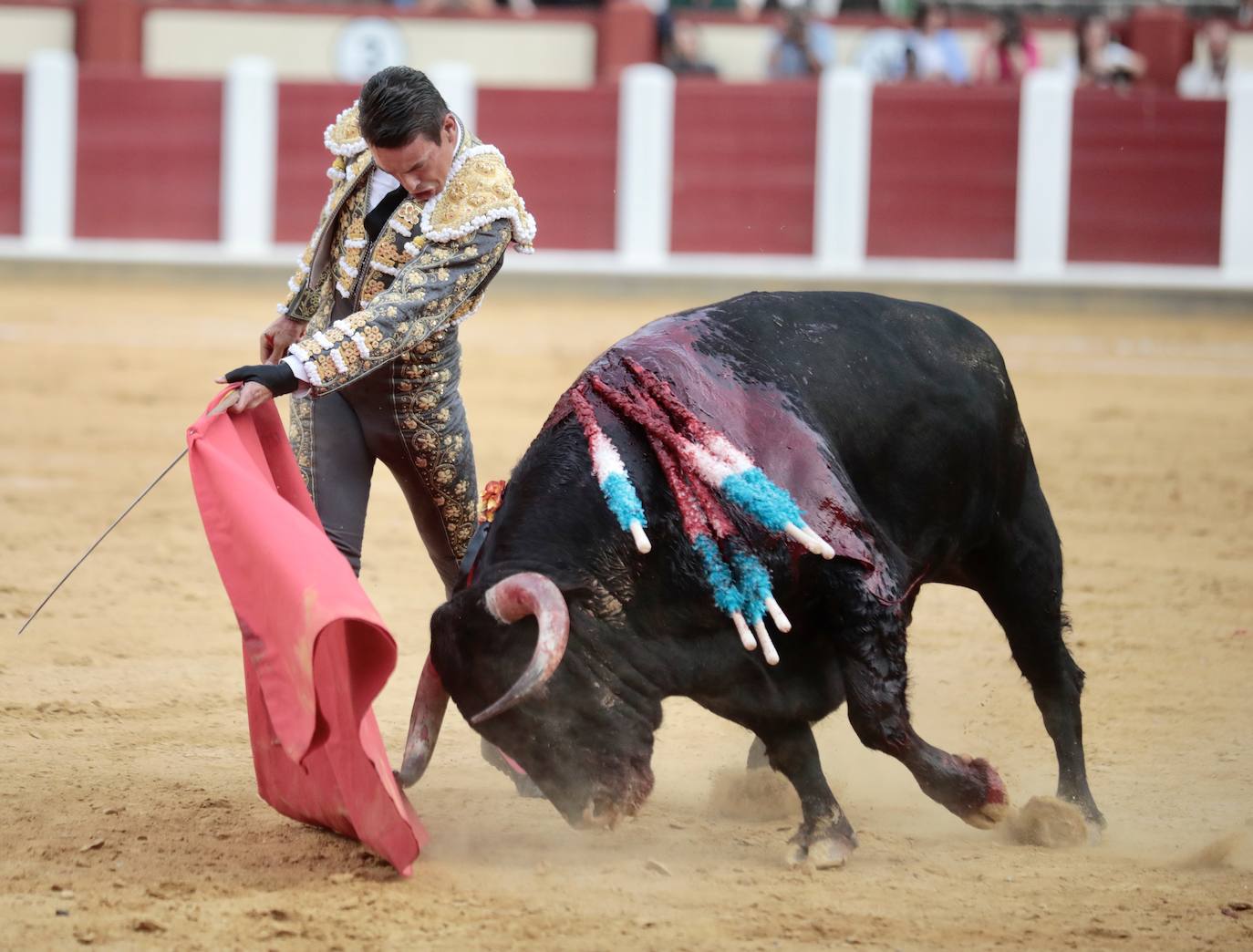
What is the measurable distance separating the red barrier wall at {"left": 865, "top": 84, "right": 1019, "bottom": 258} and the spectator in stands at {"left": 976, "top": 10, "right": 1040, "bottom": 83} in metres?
0.17

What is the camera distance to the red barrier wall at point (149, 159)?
11.3 metres

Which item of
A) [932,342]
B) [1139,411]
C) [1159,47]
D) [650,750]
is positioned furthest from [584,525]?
[1159,47]

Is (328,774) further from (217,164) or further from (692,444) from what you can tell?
(217,164)

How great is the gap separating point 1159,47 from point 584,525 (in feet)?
33.0

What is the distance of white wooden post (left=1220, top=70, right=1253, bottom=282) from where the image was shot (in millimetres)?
10828

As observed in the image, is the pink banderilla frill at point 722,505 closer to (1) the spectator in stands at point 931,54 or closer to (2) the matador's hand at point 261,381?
(2) the matador's hand at point 261,381

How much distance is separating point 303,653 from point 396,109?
828 mm

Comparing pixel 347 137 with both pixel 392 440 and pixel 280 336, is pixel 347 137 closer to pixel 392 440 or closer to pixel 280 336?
pixel 280 336

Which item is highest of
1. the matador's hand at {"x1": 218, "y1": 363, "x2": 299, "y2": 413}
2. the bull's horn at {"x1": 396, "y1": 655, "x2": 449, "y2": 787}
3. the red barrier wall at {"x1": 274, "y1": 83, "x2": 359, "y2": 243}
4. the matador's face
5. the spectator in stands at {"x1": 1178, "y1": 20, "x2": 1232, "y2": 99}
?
the spectator in stands at {"x1": 1178, "y1": 20, "x2": 1232, "y2": 99}

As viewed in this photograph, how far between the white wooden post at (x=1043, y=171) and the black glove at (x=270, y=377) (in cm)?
898

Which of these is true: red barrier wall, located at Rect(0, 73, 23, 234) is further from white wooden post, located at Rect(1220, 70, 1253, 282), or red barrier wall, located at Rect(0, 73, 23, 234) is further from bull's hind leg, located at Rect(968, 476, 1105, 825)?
bull's hind leg, located at Rect(968, 476, 1105, 825)

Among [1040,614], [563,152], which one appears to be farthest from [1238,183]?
[1040,614]

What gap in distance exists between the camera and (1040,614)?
10.3 ft

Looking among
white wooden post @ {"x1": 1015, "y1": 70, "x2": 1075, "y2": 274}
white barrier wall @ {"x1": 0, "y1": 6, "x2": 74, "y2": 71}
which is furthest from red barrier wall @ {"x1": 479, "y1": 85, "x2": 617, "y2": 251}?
white barrier wall @ {"x1": 0, "y1": 6, "x2": 74, "y2": 71}
